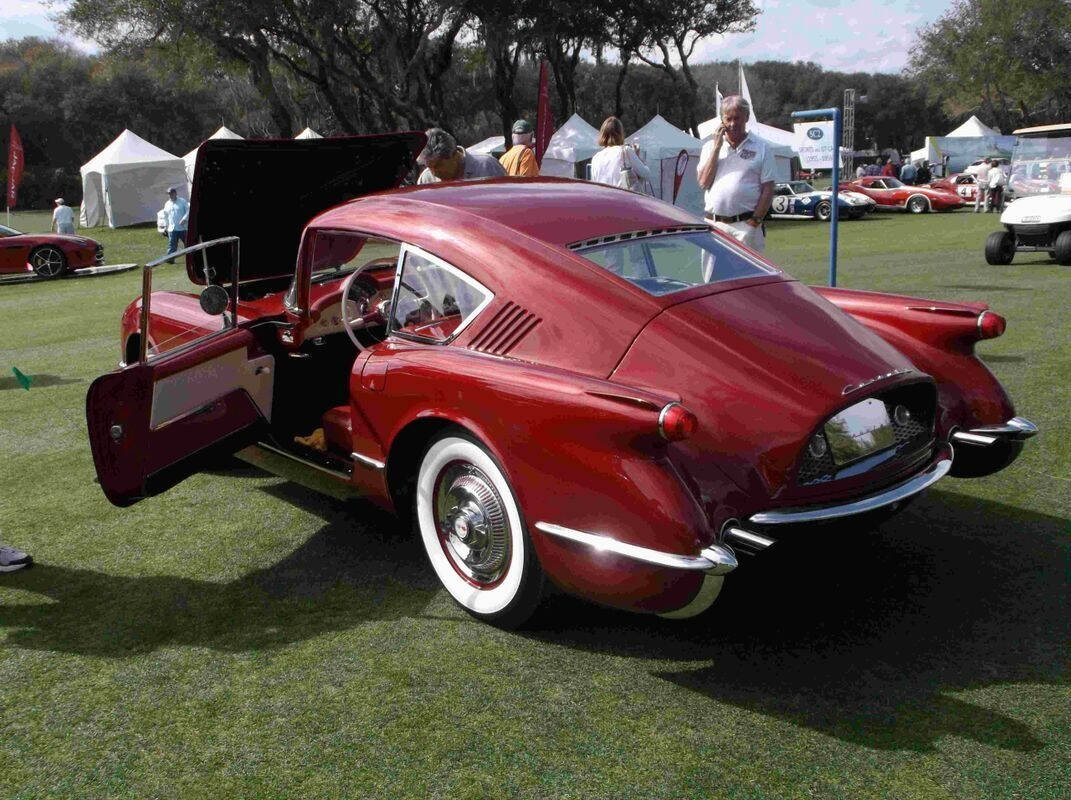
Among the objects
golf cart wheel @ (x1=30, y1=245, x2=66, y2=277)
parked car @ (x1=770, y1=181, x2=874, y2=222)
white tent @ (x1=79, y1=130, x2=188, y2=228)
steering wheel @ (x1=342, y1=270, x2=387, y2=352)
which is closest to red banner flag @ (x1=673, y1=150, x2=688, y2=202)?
parked car @ (x1=770, y1=181, x2=874, y2=222)

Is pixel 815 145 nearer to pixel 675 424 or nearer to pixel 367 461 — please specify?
pixel 367 461

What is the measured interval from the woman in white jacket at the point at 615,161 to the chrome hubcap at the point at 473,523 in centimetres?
540

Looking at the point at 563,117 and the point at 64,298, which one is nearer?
the point at 64,298

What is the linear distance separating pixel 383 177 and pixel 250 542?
8.28ft

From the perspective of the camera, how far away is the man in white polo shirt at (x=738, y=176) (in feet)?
22.9

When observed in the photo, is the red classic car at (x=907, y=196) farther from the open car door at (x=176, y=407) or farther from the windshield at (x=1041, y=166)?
the open car door at (x=176, y=407)

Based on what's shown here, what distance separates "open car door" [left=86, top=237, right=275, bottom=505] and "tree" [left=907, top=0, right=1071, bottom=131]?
62221mm

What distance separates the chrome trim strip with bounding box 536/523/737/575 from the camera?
2744 mm

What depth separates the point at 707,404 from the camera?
122 inches

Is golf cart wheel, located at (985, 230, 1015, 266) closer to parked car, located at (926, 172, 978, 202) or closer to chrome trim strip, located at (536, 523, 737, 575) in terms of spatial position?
chrome trim strip, located at (536, 523, 737, 575)

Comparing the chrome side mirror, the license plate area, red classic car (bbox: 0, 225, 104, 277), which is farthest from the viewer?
red classic car (bbox: 0, 225, 104, 277)

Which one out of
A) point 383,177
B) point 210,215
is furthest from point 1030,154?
point 210,215

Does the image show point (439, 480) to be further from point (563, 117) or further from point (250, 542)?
point (563, 117)

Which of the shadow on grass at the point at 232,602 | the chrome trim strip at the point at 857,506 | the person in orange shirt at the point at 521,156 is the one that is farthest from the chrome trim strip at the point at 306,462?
the person in orange shirt at the point at 521,156
